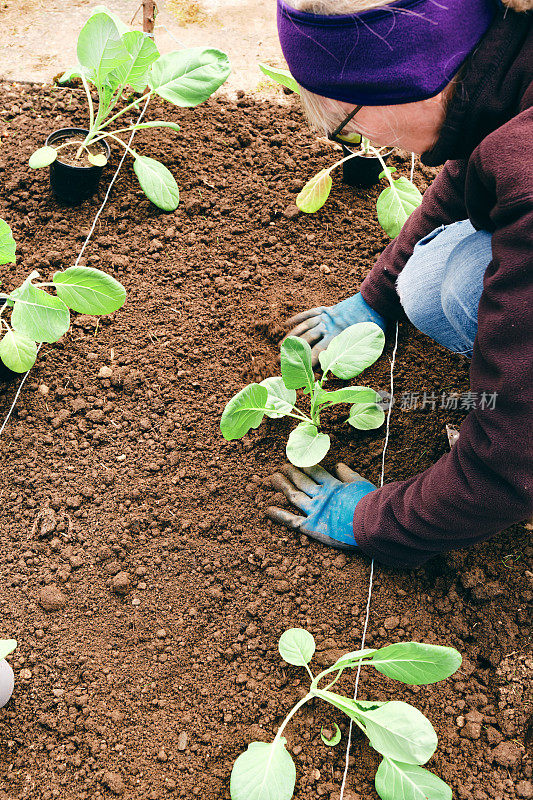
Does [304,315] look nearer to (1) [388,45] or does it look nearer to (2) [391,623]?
(2) [391,623]

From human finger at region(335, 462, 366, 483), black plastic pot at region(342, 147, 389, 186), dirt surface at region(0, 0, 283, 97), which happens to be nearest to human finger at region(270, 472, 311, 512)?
human finger at region(335, 462, 366, 483)

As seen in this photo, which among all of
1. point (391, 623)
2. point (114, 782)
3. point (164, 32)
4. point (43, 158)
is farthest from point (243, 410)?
point (164, 32)

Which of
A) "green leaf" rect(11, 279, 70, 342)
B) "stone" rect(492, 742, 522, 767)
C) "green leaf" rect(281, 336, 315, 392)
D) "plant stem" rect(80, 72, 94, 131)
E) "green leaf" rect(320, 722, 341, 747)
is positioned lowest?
"stone" rect(492, 742, 522, 767)

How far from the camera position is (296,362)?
1.43m

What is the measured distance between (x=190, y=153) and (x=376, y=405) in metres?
1.04

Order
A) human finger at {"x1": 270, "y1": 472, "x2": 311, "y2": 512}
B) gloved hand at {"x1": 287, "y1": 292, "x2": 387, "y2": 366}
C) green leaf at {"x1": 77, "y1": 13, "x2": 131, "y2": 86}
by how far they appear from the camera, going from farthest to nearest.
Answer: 1. gloved hand at {"x1": 287, "y1": 292, "x2": 387, "y2": 366}
2. green leaf at {"x1": 77, "y1": 13, "x2": 131, "y2": 86}
3. human finger at {"x1": 270, "y1": 472, "x2": 311, "y2": 512}

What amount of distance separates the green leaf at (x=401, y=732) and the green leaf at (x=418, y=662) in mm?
54

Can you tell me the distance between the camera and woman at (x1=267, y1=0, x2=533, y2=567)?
86 centimetres

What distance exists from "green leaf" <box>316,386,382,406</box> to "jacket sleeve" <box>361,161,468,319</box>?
0.32 m

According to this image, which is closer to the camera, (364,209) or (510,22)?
(510,22)

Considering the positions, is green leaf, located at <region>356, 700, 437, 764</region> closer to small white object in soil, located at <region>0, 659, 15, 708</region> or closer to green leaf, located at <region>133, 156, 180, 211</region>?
small white object in soil, located at <region>0, 659, 15, 708</region>

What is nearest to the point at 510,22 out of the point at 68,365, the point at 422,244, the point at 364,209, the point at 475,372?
the point at 475,372

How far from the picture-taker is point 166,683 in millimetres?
1363

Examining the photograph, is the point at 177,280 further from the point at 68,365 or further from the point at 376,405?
the point at 376,405
